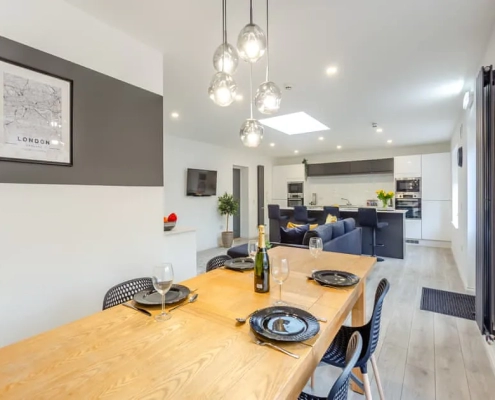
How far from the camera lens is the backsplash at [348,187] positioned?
790 cm

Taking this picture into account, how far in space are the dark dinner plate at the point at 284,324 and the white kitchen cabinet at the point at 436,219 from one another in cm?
690

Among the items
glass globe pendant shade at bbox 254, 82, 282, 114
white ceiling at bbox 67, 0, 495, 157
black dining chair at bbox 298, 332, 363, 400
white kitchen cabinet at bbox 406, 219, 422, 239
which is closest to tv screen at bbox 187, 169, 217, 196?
white ceiling at bbox 67, 0, 495, 157

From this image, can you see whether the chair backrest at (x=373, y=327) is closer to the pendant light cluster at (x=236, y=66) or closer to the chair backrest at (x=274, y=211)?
the pendant light cluster at (x=236, y=66)

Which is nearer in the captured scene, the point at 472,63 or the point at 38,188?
the point at 38,188

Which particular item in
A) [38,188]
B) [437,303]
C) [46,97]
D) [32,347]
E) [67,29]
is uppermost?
[67,29]

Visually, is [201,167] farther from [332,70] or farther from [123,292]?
[123,292]

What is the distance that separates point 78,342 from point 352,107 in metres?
4.33

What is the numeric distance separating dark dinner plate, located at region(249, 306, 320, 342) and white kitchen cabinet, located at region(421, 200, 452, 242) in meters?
6.90

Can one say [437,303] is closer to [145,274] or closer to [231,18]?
[145,274]

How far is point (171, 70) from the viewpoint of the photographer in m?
3.02

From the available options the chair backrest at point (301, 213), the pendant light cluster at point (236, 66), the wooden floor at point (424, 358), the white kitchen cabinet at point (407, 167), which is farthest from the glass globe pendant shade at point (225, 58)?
the white kitchen cabinet at point (407, 167)

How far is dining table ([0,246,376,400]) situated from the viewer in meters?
0.77

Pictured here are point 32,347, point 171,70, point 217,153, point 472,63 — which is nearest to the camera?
point 32,347

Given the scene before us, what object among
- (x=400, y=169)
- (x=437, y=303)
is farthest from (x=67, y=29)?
(x=400, y=169)
